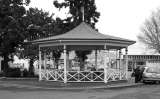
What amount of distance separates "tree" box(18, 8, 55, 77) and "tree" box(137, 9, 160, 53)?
24859 mm

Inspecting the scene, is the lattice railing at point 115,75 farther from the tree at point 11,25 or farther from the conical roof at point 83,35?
the tree at point 11,25

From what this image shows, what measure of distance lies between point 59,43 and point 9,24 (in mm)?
9566

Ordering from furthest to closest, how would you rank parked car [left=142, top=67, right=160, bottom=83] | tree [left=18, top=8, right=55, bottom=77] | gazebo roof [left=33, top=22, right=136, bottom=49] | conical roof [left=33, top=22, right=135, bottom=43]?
tree [left=18, top=8, right=55, bottom=77], parked car [left=142, top=67, right=160, bottom=83], conical roof [left=33, top=22, right=135, bottom=43], gazebo roof [left=33, top=22, right=136, bottom=49]

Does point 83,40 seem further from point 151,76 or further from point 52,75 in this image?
point 151,76

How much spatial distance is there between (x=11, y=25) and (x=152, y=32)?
98.9 ft

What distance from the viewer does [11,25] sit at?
26.0 metres

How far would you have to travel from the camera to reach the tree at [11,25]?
85.2 feet

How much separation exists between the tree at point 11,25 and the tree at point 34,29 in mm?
682

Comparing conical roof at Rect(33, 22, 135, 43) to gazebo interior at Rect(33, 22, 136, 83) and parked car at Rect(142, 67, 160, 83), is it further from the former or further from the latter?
parked car at Rect(142, 67, 160, 83)

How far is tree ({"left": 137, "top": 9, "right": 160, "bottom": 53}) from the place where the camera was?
46844 mm

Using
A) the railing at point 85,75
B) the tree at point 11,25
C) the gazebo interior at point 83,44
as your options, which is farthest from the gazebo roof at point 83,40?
the tree at point 11,25

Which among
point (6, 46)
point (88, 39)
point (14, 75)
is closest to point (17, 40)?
point (6, 46)

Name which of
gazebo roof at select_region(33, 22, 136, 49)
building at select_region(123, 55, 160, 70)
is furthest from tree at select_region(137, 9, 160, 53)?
gazebo roof at select_region(33, 22, 136, 49)

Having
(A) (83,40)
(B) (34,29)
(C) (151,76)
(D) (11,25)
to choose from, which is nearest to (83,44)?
(A) (83,40)
